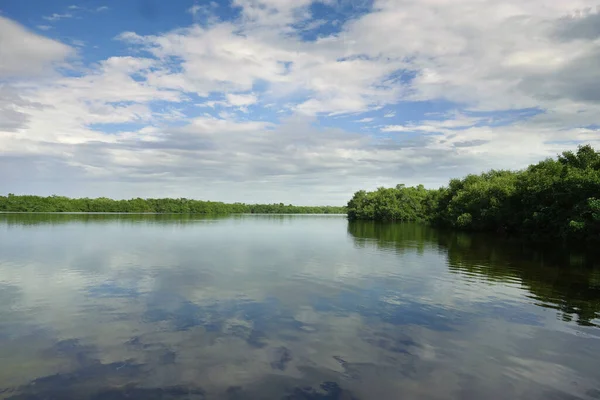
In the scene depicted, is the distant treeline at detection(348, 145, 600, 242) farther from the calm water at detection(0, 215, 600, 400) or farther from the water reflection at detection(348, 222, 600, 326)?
the calm water at detection(0, 215, 600, 400)

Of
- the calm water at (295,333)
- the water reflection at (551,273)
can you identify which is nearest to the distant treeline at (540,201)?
the water reflection at (551,273)

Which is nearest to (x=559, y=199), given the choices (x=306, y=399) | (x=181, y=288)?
(x=181, y=288)

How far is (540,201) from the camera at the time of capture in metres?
51.0

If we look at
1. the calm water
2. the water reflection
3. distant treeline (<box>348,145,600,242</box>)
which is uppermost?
distant treeline (<box>348,145,600,242</box>)

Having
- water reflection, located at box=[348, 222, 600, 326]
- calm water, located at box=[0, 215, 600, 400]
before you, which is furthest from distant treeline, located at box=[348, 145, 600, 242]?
calm water, located at box=[0, 215, 600, 400]

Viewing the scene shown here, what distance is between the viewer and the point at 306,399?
8227 mm

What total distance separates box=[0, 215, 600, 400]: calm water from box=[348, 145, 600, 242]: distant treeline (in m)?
21.3

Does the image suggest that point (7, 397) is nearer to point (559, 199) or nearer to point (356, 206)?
point (559, 199)

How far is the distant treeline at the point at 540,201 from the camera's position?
40844mm

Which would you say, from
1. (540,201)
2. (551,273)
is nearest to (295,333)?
(551,273)

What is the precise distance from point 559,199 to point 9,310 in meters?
52.5

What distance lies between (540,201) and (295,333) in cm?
5042

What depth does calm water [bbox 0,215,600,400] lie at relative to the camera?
8.91 metres

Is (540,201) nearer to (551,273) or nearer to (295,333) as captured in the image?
(551,273)
